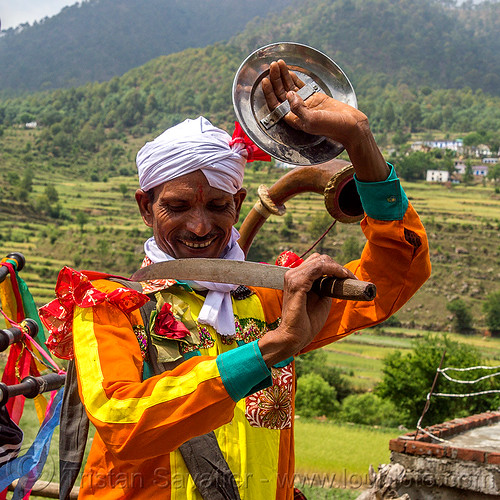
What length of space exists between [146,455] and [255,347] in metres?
0.33

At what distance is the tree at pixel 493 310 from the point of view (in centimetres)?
6088

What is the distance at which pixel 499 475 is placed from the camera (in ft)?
21.0

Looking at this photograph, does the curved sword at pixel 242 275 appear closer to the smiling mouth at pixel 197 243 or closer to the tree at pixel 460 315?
the smiling mouth at pixel 197 243

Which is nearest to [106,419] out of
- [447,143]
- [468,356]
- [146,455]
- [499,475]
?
[146,455]

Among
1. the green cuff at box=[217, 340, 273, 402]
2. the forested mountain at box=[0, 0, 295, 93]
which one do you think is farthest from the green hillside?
the green cuff at box=[217, 340, 273, 402]

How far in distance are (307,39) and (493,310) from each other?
3953 inches

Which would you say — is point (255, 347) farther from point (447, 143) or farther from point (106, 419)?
point (447, 143)

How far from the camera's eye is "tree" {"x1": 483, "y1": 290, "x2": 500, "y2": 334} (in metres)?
60.9

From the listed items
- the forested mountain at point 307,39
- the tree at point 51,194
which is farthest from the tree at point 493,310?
the forested mountain at point 307,39

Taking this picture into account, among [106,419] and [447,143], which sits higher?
[447,143]

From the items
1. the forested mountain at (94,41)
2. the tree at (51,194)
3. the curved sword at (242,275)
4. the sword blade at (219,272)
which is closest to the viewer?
the curved sword at (242,275)

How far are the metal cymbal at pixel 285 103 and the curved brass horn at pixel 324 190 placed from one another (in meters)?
0.19

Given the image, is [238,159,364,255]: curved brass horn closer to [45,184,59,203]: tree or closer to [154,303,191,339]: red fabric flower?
[154,303,191,339]: red fabric flower

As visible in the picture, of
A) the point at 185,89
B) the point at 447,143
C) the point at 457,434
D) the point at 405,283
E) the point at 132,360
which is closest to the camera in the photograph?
the point at 132,360
